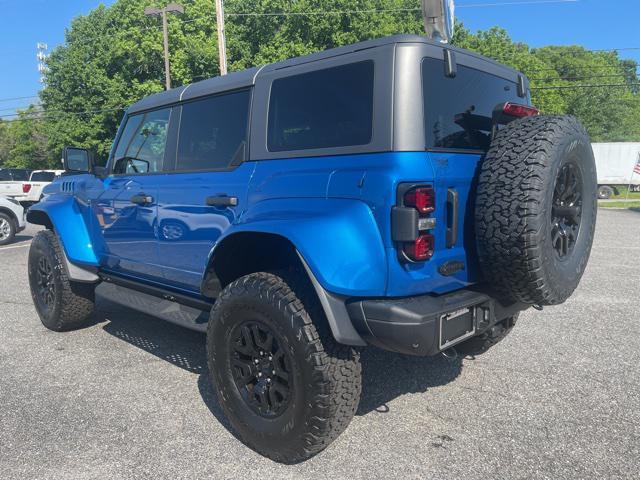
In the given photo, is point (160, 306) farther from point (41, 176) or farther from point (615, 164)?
point (615, 164)

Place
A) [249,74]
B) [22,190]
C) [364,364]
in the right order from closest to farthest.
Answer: [249,74]
[364,364]
[22,190]

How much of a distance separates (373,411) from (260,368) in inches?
35.0

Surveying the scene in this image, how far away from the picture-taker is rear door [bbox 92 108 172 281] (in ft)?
12.1

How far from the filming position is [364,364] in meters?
3.85

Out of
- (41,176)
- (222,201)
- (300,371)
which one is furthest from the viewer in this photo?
(41,176)

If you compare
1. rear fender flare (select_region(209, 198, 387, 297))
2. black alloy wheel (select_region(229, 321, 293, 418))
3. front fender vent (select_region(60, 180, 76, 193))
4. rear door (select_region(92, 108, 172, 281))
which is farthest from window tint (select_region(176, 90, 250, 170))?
front fender vent (select_region(60, 180, 76, 193))

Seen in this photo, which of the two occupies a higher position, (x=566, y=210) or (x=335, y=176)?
(x=335, y=176)

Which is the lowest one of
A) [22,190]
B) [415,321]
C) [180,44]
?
[415,321]

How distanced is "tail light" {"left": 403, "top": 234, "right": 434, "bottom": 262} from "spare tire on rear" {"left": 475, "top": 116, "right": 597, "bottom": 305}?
0.31 m

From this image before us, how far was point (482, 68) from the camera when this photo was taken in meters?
2.95

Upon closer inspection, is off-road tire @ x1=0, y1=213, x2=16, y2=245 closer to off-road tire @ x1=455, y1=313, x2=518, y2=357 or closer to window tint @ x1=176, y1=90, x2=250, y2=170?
window tint @ x1=176, y1=90, x2=250, y2=170

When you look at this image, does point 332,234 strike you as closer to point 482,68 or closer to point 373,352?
point 482,68

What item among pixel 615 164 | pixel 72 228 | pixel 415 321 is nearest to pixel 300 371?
pixel 415 321

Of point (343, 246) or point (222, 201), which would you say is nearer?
point (343, 246)
